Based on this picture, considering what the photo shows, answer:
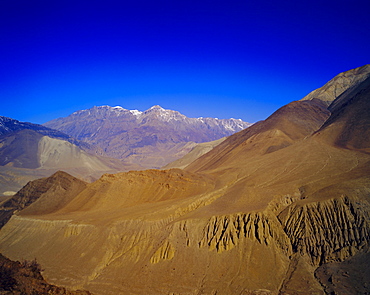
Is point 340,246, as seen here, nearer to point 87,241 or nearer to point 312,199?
point 312,199

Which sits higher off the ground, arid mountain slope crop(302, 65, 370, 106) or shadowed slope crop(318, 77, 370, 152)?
arid mountain slope crop(302, 65, 370, 106)

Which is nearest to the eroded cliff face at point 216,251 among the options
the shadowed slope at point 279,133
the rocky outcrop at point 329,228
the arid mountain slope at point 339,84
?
the rocky outcrop at point 329,228

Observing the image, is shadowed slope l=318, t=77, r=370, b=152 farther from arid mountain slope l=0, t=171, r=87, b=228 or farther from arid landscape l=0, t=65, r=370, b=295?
arid mountain slope l=0, t=171, r=87, b=228

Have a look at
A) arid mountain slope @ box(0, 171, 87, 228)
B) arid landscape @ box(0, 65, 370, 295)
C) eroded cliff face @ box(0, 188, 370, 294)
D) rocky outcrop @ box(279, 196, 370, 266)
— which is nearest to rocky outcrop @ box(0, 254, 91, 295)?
arid landscape @ box(0, 65, 370, 295)

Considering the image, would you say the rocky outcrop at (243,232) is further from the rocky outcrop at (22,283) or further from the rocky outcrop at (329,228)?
the rocky outcrop at (22,283)

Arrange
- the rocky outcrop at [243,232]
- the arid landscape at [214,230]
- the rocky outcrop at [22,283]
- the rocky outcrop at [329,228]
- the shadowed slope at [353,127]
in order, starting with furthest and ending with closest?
1. the shadowed slope at [353,127]
2. the rocky outcrop at [243,232]
3. the rocky outcrop at [329,228]
4. the arid landscape at [214,230]
5. the rocky outcrop at [22,283]

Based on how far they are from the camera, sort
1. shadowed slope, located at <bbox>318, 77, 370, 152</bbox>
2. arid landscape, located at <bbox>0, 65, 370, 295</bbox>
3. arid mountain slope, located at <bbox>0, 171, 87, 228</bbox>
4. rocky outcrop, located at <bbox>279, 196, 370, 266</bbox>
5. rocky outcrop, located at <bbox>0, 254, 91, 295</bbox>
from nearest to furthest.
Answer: rocky outcrop, located at <bbox>0, 254, 91, 295</bbox>
arid landscape, located at <bbox>0, 65, 370, 295</bbox>
rocky outcrop, located at <bbox>279, 196, 370, 266</bbox>
arid mountain slope, located at <bbox>0, 171, 87, 228</bbox>
shadowed slope, located at <bbox>318, 77, 370, 152</bbox>

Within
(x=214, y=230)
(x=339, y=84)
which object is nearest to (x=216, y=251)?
(x=214, y=230)

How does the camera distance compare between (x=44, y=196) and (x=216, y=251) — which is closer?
(x=216, y=251)

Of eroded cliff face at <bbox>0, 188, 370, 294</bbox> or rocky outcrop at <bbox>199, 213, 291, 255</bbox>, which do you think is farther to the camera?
rocky outcrop at <bbox>199, 213, 291, 255</bbox>

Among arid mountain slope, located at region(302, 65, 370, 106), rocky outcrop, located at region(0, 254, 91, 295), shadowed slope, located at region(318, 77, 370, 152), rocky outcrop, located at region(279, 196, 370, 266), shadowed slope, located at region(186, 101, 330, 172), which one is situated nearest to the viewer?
rocky outcrop, located at region(0, 254, 91, 295)

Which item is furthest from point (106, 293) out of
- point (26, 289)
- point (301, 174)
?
point (301, 174)

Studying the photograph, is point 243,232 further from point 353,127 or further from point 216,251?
point 353,127
